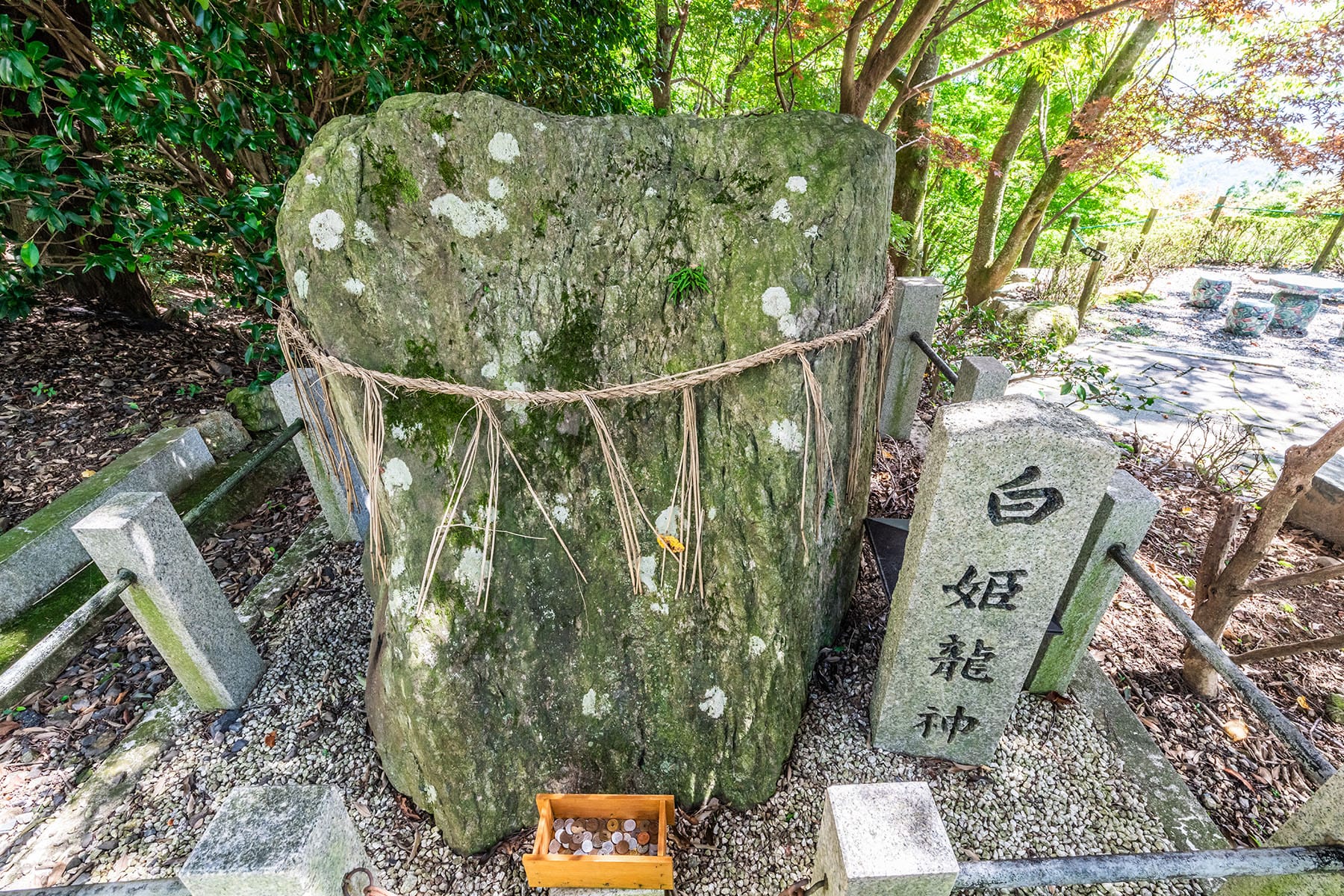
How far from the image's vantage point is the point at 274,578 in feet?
11.3

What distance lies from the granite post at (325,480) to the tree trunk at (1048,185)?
28.2 ft

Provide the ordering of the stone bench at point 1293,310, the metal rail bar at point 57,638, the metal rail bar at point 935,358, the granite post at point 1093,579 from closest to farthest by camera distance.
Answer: the metal rail bar at point 57,638 → the granite post at point 1093,579 → the metal rail bar at point 935,358 → the stone bench at point 1293,310

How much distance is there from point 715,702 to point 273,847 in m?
1.50

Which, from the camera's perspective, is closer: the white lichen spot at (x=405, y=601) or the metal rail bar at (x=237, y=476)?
the white lichen spot at (x=405, y=601)

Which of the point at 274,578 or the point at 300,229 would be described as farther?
the point at 274,578


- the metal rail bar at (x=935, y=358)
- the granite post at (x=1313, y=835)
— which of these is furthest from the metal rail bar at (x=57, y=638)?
the metal rail bar at (x=935, y=358)

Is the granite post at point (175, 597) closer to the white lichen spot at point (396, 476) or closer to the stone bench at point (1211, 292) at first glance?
the white lichen spot at point (396, 476)

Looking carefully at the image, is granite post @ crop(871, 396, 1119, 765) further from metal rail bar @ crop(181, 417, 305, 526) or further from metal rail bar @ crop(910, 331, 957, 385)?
metal rail bar @ crop(181, 417, 305, 526)

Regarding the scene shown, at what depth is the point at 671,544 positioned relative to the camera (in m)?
2.09

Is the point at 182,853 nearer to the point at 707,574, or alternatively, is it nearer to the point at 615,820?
the point at 615,820

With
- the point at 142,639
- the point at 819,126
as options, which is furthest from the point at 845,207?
the point at 142,639

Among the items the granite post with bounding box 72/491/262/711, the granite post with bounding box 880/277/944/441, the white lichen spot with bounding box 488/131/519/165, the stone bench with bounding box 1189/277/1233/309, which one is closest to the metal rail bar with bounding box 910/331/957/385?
the granite post with bounding box 880/277/944/441

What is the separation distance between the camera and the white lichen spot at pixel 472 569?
2.06 m

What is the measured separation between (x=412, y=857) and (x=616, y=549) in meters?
1.48
